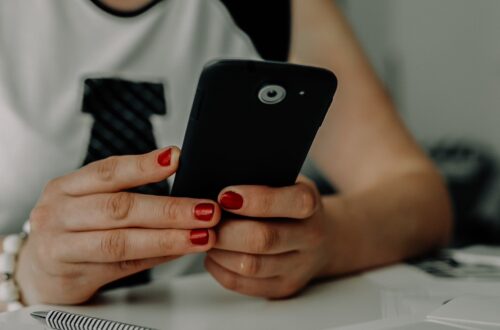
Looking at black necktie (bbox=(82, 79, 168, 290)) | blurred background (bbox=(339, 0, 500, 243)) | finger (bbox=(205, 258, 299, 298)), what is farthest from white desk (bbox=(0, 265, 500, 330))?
blurred background (bbox=(339, 0, 500, 243))

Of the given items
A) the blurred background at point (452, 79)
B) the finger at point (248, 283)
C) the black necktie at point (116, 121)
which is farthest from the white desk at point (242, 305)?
the blurred background at point (452, 79)

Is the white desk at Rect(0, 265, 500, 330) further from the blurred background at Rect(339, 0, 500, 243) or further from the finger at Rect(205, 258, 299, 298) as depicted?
the blurred background at Rect(339, 0, 500, 243)

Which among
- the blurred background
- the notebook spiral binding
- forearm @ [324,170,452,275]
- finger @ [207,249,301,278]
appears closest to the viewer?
the notebook spiral binding

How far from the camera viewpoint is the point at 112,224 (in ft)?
1.45

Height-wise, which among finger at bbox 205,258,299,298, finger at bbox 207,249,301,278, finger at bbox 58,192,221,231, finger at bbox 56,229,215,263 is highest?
finger at bbox 58,192,221,231

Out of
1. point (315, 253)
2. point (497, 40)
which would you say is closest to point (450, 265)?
point (315, 253)

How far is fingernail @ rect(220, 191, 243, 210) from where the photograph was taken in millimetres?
443

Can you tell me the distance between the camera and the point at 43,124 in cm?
63

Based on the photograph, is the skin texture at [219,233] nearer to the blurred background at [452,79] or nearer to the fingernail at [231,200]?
the fingernail at [231,200]

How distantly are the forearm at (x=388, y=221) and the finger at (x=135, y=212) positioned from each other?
6.5 inches

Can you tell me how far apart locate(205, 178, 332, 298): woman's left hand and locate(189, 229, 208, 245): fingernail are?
0.02 m

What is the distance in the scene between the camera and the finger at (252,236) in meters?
0.46

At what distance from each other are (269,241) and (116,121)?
241mm

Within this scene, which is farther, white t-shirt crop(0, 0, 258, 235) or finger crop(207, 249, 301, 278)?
white t-shirt crop(0, 0, 258, 235)
